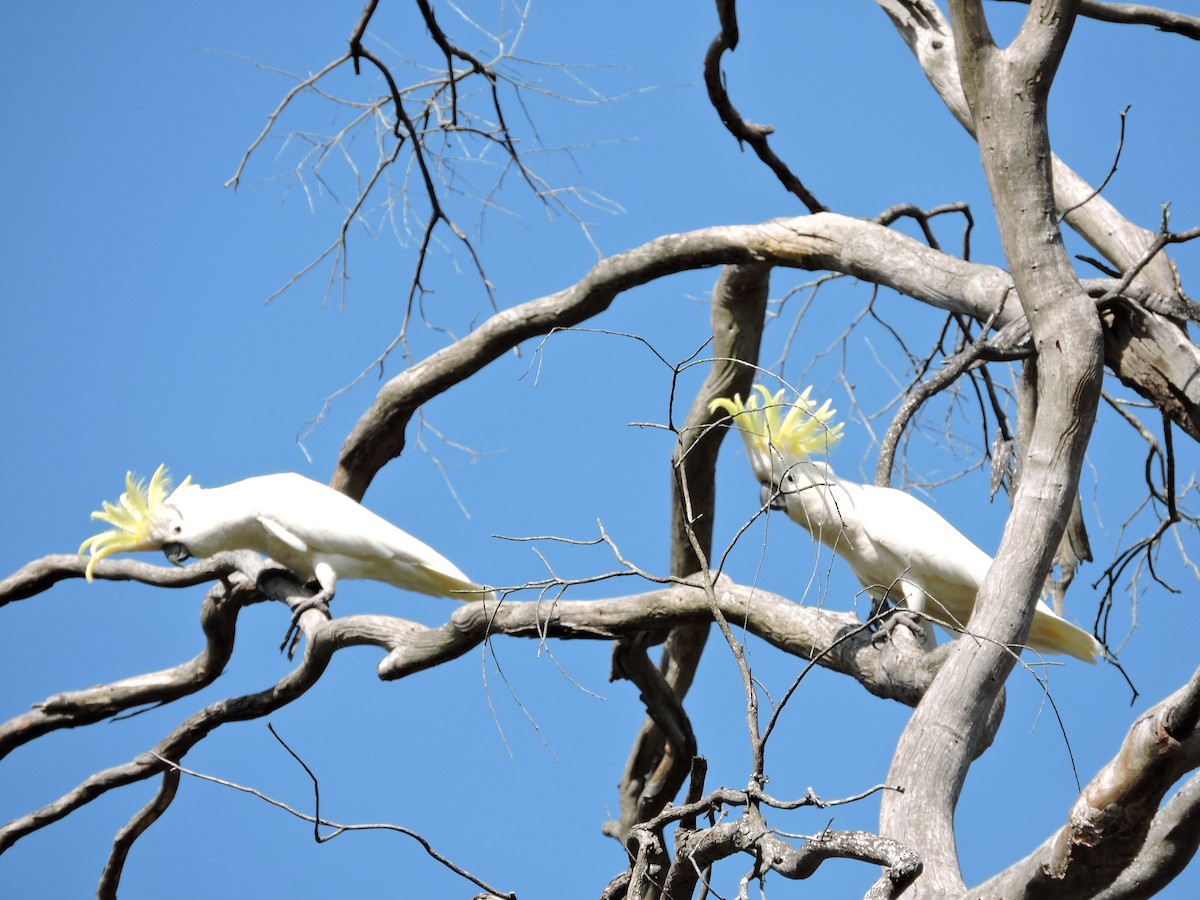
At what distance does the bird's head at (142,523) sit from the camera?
11.9 ft

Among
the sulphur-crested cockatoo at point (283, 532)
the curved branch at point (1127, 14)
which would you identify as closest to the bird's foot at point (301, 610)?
the sulphur-crested cockatoo at point (283, 532)

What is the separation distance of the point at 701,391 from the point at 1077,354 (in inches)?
60.6

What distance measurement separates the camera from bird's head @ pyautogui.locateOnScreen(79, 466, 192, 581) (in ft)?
11.9

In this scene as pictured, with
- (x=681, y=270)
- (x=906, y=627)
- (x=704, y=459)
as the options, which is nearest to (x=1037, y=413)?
(x=906, y=627)

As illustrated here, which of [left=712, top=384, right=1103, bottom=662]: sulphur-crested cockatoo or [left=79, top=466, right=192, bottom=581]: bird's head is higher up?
[left=79, top=466, right=192, bottom=581]: bird's head

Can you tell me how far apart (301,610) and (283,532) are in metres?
0.21

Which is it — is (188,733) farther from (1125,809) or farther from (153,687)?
(1125,809)

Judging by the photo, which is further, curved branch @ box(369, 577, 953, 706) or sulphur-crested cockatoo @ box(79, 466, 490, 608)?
sulphur-crested cockatoo @ box(79, 466, 490, 608)

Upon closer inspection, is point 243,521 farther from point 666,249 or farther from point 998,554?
point 998,554

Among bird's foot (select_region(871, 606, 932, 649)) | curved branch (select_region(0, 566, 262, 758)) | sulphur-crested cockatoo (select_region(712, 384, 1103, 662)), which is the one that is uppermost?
curved branch (select_region(0, 566, 262, 758))

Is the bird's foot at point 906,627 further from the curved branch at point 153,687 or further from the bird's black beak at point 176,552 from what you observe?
the bird's black beak at point 176,552

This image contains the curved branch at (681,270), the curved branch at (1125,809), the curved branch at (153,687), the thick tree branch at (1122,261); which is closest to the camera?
the curved branch at (1125,809)

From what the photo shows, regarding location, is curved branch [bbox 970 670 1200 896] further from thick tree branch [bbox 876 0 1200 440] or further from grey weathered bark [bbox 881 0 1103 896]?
thick tree branch [bbox 876 0 1200 440]

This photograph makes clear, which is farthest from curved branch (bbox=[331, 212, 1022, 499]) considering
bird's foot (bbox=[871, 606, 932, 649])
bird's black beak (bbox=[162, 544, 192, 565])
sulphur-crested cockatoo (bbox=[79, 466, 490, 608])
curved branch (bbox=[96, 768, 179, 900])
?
curved branch (bbox=[96, 768, 179, 900])
